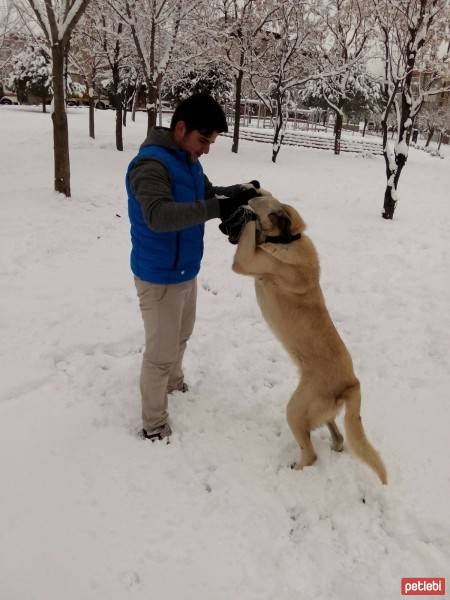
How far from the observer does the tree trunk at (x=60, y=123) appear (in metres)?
8.38

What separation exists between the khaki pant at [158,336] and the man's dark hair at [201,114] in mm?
989

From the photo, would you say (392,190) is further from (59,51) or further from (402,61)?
(59,51)

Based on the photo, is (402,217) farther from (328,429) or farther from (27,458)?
(27,458)

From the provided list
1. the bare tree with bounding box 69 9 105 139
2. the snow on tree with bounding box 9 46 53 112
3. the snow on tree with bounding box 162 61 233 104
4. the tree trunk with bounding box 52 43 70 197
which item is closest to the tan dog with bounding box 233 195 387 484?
the tree trunk with bounding box 52 43 70 197

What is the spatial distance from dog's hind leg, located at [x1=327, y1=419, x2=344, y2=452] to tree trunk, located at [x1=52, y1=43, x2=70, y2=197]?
8200 mm

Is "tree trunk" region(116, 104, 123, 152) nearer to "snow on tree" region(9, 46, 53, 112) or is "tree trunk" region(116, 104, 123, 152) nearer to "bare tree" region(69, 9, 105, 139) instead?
"bare tree" region(69, 9, 105, 139)

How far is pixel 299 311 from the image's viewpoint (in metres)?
2.74

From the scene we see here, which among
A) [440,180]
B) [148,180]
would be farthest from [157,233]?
[440,180]

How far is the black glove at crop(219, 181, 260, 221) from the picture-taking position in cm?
233

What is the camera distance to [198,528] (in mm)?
2455

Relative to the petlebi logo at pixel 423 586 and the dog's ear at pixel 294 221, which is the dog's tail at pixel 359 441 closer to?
the petlebi logo at pixel 423 586

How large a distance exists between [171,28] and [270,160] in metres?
6.59

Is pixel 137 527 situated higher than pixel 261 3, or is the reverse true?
A: pixel 261 3

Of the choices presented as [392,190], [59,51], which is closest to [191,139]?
[59,51]
